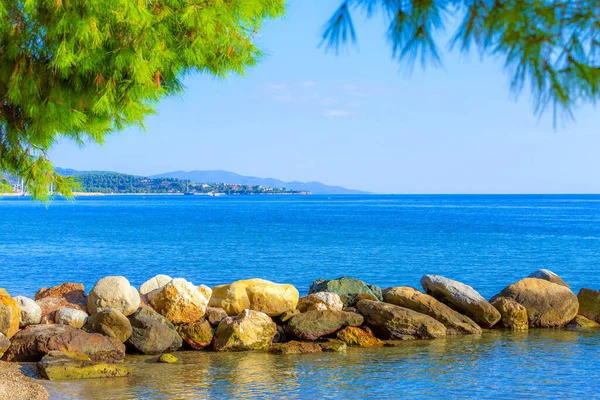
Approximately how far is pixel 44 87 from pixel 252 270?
3073 centimetres

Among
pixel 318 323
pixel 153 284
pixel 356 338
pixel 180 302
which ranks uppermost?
pixel 153 284

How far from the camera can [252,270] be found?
132ft

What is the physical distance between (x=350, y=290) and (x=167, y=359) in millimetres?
6319

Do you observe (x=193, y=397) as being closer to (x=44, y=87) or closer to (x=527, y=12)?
(x=44, y=87)

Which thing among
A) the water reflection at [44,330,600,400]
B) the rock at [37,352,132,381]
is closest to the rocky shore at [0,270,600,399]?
the rock at [37,352,132,381]

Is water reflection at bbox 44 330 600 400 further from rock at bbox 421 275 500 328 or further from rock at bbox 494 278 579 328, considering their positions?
rock at bbox 494 278 579 328

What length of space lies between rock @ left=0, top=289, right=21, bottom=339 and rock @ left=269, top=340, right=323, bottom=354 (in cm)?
547

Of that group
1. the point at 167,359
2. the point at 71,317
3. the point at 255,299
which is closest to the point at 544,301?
the point at 255,299

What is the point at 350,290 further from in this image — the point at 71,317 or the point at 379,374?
the point at 71,317

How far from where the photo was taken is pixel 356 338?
16969 millimetres

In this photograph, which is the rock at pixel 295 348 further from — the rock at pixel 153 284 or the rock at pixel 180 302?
the rock at pixel 153 284

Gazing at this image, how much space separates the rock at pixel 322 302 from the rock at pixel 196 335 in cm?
288

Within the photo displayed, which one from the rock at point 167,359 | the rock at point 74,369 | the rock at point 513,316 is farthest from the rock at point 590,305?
the rock at point 74,369

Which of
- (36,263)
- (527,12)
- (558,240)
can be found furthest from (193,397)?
(558,240)
